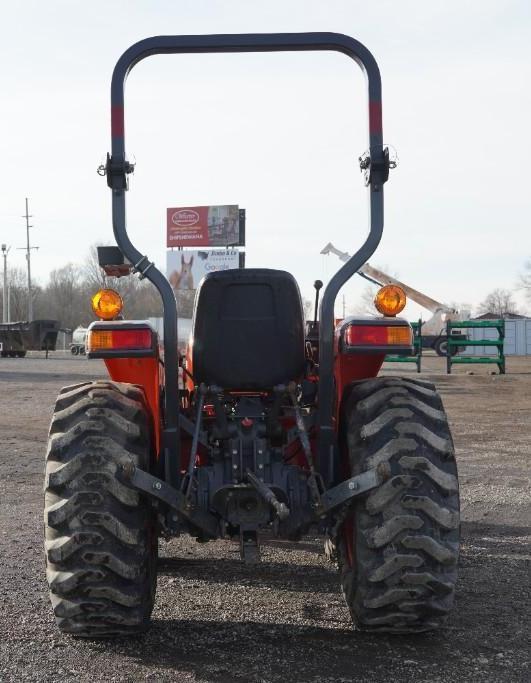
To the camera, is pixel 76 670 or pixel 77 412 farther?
pixel 77 412

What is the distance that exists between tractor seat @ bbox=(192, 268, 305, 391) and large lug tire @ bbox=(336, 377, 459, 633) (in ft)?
1.85

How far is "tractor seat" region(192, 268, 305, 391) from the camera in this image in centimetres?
444

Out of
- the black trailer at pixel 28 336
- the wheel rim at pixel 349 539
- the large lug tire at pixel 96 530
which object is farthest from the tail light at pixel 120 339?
the black trailer at pixel 28 336

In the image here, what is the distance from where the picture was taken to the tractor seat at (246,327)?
14.6 feet

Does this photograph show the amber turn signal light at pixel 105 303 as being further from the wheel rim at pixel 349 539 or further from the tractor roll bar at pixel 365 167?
the wheel rim at pixel 349 539

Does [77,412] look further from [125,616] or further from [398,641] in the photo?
[398,641]

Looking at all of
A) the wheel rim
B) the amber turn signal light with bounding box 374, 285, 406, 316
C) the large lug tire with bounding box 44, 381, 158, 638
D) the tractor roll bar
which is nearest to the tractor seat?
the tractor roll bar

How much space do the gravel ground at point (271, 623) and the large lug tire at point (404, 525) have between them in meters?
0.24

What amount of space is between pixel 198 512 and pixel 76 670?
0.89 meters

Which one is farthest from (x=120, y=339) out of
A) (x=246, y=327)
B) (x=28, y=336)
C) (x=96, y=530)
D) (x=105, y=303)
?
(x=28, y=336)

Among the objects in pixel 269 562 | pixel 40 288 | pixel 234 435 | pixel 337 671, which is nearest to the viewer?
pixel 337 671

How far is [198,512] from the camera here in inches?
169

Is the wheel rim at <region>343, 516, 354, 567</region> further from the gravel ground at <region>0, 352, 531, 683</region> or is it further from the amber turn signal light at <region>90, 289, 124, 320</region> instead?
the amber turn signal light at <region>90, 289, 124, 320</region>

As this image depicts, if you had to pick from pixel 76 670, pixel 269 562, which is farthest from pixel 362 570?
pixel 269 562
